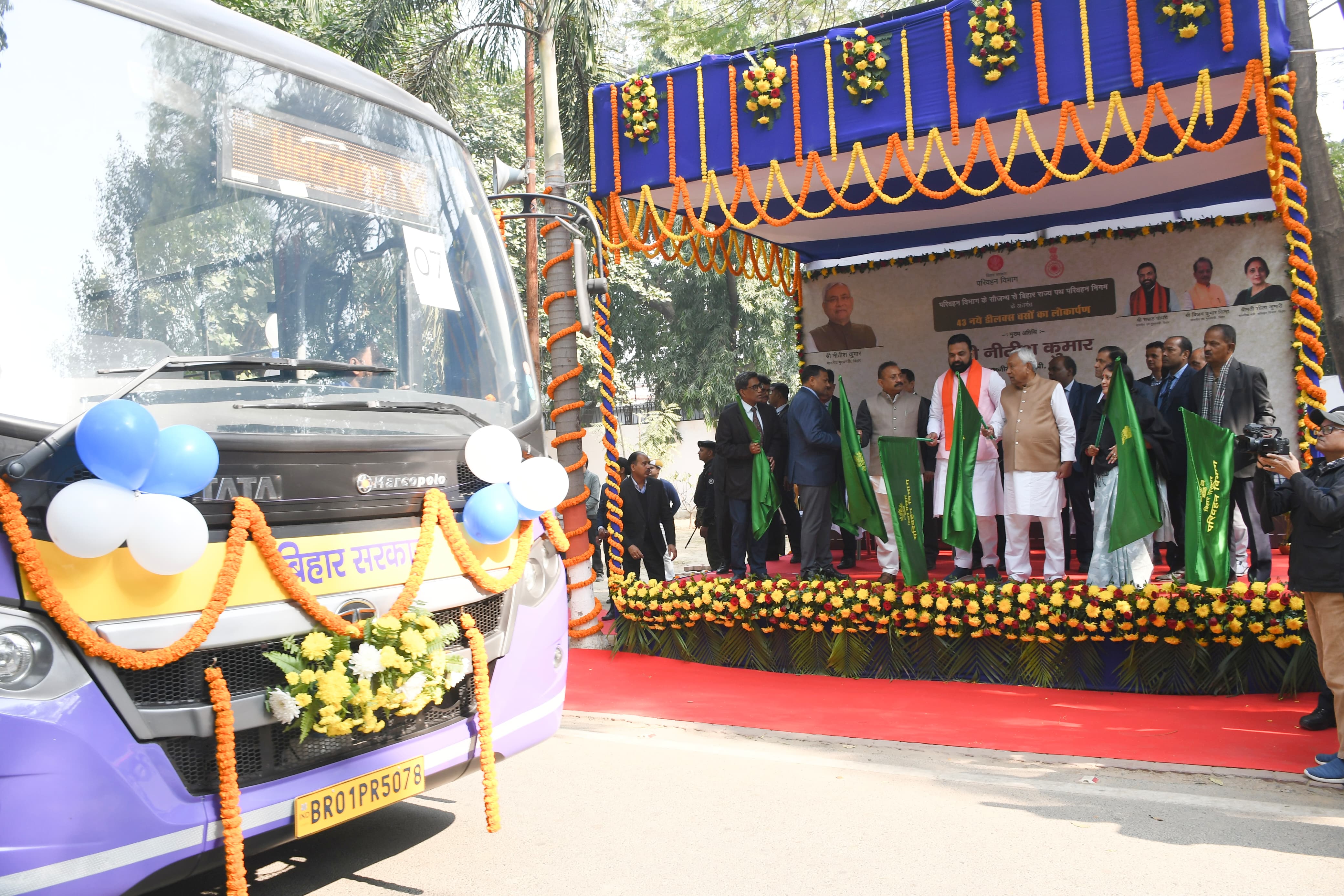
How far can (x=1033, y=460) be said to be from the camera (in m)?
7.44

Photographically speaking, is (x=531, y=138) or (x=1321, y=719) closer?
(x=1321, y=719)

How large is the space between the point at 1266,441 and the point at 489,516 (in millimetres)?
3694

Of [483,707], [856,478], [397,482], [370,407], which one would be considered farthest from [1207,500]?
[370,407]

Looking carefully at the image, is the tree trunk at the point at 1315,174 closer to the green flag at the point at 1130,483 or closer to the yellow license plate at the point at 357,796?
the green flag at the point at 1130,483

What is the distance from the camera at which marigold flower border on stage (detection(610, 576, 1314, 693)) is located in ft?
20.1

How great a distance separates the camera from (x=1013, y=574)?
7543 mm

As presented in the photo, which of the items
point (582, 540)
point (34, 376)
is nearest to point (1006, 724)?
point (582, 540)

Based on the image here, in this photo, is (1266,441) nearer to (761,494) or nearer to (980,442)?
(980,442)

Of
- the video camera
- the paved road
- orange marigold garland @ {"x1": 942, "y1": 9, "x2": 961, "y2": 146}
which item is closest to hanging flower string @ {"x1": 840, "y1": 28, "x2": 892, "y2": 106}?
orange marigold garland @ {"x1": 942, "y1": 9, "x2": 961, "y2": 146}

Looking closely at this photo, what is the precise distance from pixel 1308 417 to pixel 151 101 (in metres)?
5.93

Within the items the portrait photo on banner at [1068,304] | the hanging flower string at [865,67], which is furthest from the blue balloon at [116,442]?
the portrait photo on banner at [1068,304]

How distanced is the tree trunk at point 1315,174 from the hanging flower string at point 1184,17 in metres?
0.55

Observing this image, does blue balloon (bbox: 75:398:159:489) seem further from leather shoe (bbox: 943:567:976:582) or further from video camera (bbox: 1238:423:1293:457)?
leather shoe (bbox: 943:567:976:582)

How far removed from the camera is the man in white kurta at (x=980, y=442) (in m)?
8.00
